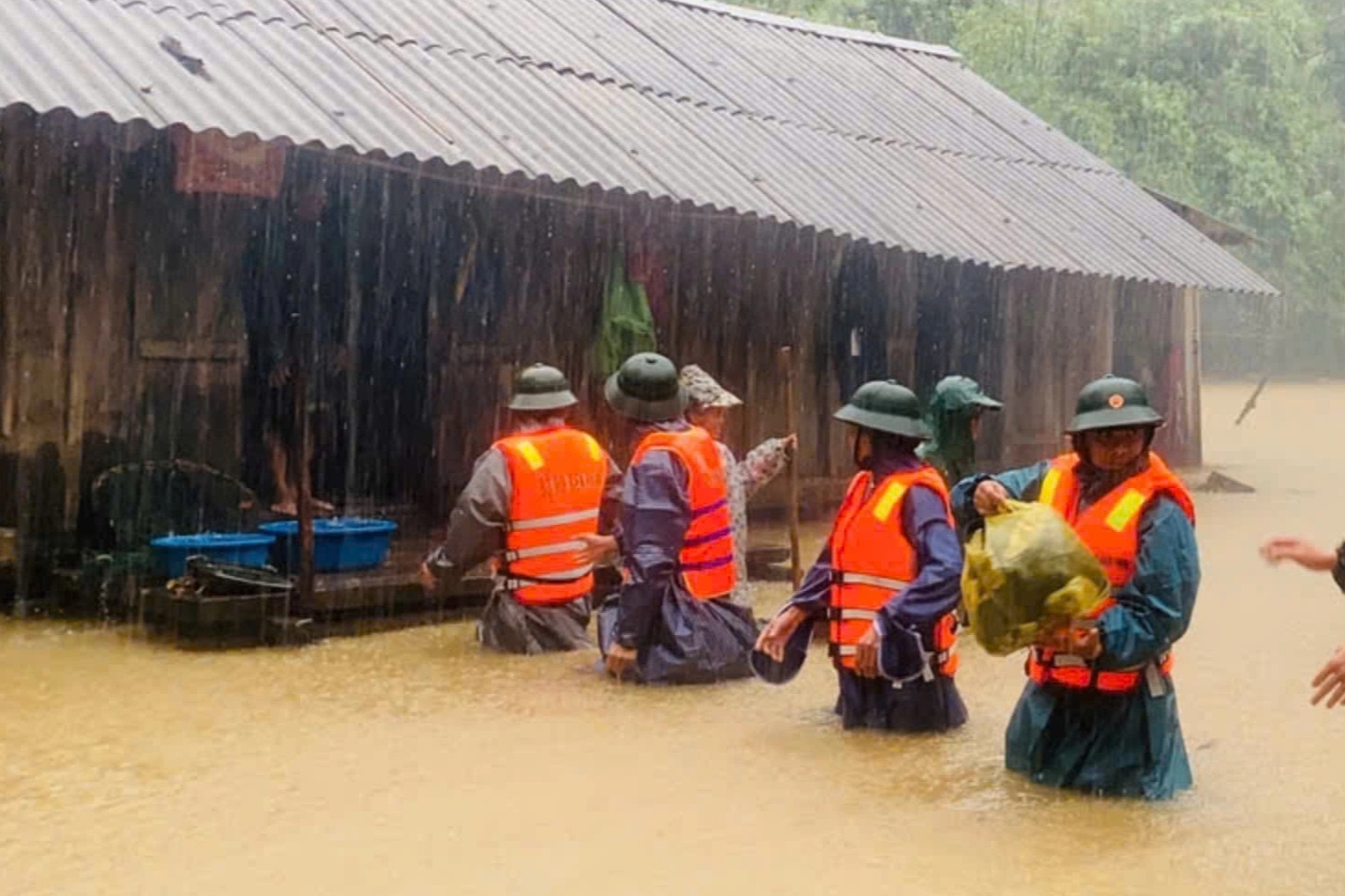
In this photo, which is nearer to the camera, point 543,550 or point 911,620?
point 911,620

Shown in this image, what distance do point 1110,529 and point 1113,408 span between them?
1.31 feet

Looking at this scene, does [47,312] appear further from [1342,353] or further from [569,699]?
[1342,353]

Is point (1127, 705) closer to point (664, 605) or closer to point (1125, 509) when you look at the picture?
point (1125, 509)

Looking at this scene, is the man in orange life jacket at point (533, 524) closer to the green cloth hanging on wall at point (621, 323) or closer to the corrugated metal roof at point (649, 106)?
the corrugated metal roof at point (649, 106)

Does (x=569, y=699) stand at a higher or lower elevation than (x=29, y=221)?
lower

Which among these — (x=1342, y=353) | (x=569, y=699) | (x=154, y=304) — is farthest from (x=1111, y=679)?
(x=1342, y=353)

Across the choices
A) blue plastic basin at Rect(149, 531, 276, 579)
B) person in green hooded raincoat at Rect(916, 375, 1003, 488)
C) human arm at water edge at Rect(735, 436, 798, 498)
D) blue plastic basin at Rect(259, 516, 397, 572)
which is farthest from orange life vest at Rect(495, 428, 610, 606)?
person in green hooded raincoat at Rect(916, 375, 1003, 488)

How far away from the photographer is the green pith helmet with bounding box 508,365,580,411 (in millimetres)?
7602

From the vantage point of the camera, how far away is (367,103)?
878 centimetres

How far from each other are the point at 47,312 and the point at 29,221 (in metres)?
0.53

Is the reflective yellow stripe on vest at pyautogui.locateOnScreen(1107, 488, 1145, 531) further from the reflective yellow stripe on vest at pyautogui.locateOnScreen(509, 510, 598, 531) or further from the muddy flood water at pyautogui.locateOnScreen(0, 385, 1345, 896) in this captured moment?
the reflective yellow stripe on vest at pyautogui.locateOnScreen(509, 510, 598, 531)

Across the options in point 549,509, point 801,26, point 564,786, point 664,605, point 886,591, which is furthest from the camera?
point 801,26

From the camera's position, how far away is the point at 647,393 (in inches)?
275

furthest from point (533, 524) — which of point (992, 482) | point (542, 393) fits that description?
point (992, 482)
